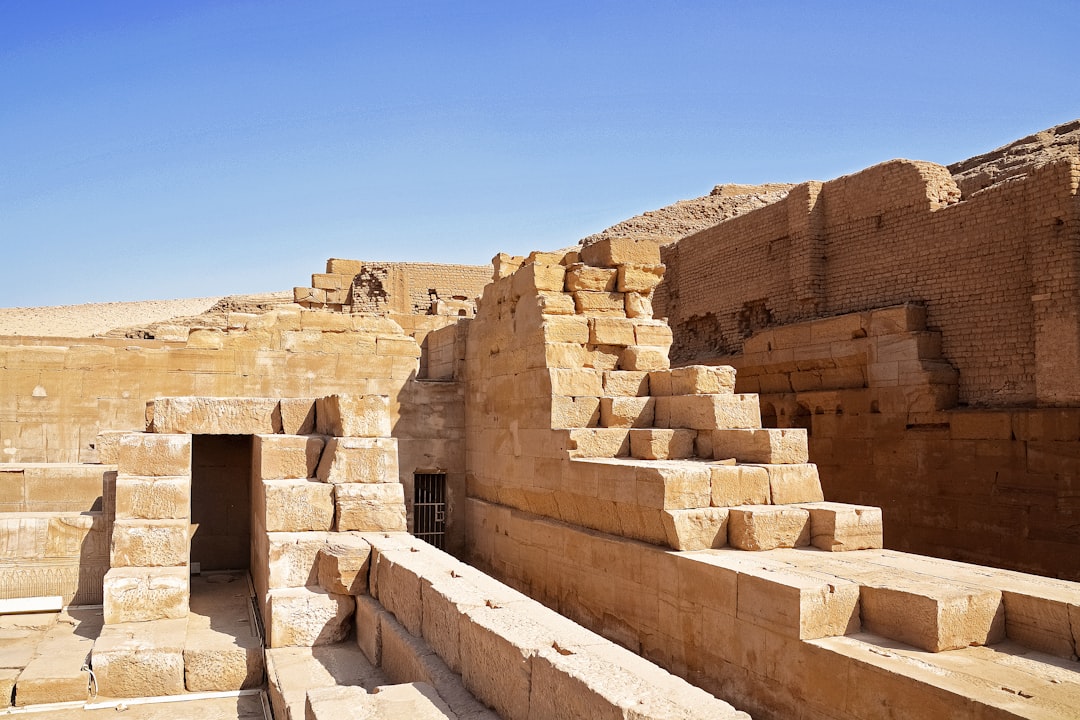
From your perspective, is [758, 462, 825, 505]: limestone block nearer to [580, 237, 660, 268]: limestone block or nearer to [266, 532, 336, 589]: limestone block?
[580, 237, 660, 268]: limestone block

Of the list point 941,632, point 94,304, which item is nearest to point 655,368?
point 941,632

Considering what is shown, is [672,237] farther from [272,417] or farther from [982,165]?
[272,417]

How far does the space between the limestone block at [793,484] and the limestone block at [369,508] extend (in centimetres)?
308

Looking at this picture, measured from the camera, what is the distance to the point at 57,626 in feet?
20.4

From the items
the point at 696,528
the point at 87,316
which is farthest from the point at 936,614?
the point at 87,316

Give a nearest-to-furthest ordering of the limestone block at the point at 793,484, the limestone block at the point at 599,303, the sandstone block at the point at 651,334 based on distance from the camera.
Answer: the limestone block at the point at 793,484, the limestone block at the point at 599,303, the sandstone block at the point at 651,334

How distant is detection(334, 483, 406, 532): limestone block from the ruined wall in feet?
26.0

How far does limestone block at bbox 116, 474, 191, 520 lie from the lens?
239 inches

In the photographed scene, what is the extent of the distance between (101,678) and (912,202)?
38.2 feet

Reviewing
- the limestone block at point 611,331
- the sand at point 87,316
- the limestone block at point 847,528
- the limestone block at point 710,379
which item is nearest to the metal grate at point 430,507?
the limestone block at point 611,331

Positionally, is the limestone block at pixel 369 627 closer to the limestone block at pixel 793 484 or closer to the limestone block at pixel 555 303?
the limestone block at pixel 793 484

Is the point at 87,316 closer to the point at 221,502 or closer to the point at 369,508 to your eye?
the point at 221,502

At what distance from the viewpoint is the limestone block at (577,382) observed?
8.59 m

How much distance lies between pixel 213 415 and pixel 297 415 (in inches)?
28.0
